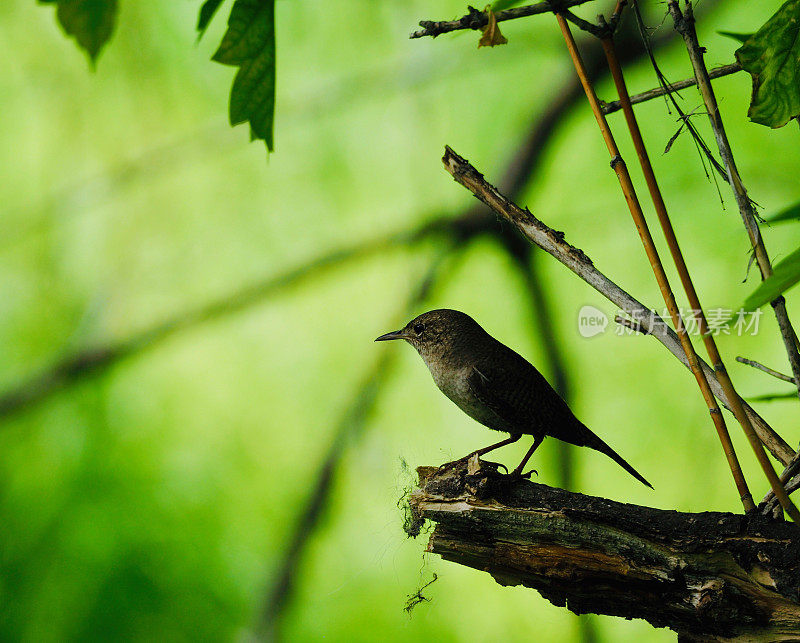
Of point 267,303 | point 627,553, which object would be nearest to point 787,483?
point 627,553

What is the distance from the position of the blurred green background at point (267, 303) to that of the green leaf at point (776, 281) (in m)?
1.14

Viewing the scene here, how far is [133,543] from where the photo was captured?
156cm

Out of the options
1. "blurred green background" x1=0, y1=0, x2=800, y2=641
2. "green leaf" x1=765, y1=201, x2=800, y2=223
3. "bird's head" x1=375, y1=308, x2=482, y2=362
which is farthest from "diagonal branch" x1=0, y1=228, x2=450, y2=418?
"green leaf" x1=765, y1=201, x2=800, y2=223

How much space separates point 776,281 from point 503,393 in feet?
1.64

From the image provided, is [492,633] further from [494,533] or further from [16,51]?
[16,51]

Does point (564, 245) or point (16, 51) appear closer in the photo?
point (564, 245)

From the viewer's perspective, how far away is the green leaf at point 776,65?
1.74 feet

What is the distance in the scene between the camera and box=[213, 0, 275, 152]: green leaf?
537mm

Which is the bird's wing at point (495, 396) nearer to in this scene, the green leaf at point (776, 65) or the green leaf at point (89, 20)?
the green leaf at point (776, 65)

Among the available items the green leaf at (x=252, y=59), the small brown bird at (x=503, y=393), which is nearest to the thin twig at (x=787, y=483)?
the small brown bird at (x=503, y=393)

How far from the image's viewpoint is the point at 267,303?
5.27 feet

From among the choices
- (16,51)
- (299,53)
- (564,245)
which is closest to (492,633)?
(564,245)

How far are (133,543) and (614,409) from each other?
1121 mm

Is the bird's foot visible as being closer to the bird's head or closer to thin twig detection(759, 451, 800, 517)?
the bird's head
